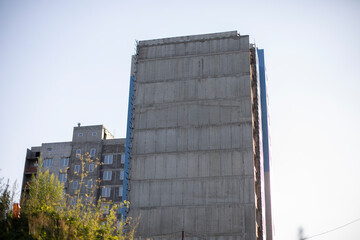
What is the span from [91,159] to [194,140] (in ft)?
84.3

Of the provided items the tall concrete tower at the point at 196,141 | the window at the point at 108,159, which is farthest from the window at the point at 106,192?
the tall concrete tower at the point at 196,141

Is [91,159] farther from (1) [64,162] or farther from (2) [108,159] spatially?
(1) [64,162]

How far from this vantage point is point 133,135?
62.2 meters

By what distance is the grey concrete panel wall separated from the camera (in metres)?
56.1

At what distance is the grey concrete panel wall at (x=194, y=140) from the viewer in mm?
56094

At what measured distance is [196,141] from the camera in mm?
59375

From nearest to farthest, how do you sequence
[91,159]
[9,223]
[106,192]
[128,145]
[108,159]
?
1. [9,223]
2. [128,145]
3. [106,192]
4. [91,159]
5. [108,159]

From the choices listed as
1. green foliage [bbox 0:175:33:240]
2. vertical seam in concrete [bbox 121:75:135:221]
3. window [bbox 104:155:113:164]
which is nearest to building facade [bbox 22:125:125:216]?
window [bbox 104:155:113:164]

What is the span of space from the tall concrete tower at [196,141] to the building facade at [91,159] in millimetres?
17355

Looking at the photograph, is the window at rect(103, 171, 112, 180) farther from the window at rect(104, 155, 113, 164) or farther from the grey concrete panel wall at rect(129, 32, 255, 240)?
the grey concrete panel wall at rect(129, 32, 255, 240)

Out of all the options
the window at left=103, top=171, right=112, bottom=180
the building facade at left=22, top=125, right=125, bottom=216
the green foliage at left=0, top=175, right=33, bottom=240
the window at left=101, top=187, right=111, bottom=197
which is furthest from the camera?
the window at left=103, top=171, right=112, bottom=180

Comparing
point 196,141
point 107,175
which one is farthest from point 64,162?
point 196,141

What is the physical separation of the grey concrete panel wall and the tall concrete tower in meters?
0.11

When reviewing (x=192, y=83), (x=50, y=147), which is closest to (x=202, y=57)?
(x=192, y=83)
